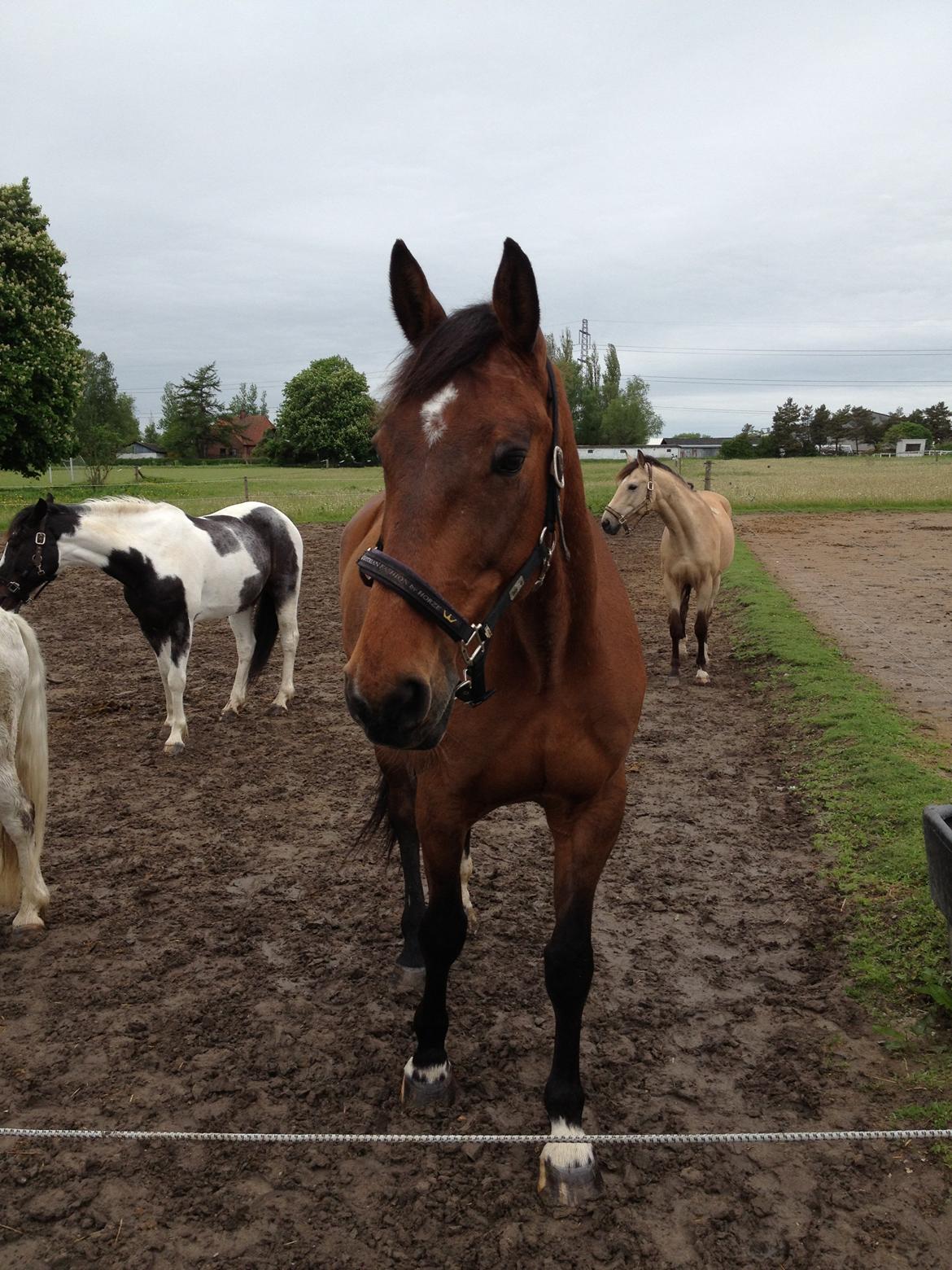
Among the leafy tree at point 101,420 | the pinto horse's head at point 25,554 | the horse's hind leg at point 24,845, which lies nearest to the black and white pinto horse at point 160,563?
the pinto horse's head at point 25,554

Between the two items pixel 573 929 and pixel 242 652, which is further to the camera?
pixel 242 652

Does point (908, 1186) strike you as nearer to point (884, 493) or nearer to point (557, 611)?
point (557, 611)

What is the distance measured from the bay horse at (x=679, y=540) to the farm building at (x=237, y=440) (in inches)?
2844

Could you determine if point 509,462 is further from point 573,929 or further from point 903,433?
point 903,433

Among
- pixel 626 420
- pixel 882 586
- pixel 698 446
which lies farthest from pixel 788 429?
pixel 882 586

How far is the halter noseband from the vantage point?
26.3 ft

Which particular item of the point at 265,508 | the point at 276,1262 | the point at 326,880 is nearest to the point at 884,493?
the point at 265,508

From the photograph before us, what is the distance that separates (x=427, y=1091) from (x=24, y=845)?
7.25ft

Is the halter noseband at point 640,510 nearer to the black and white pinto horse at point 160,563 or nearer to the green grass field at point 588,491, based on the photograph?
the black and white pinto horse at point 160,563

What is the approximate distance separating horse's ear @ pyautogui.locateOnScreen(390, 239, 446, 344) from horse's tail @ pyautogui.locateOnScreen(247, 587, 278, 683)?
5.59 m

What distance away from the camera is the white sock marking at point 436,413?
174 centimetres

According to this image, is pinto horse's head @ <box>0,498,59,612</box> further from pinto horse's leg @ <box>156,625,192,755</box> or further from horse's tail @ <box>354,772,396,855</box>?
horse's tail @ <box>354,772,396,855</box>

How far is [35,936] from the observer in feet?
12.2

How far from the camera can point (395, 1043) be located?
3.03 meters
